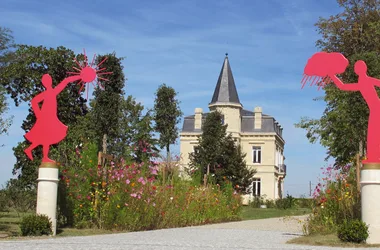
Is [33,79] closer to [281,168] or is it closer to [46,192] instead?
[46,192]

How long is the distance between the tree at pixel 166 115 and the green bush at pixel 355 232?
32.1 metres

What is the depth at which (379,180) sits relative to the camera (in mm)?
10609

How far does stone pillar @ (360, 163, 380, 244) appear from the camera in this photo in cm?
1048

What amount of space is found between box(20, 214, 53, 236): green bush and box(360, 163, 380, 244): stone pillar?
20.5ft

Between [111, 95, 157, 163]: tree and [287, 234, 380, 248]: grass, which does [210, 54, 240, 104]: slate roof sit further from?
[287, 234, 380, 248]: grass

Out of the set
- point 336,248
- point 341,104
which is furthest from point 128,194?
point 341,104

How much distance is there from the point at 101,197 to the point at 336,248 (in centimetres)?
650

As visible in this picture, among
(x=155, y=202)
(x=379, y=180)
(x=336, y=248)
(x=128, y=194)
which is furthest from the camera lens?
(x=155, y=202)

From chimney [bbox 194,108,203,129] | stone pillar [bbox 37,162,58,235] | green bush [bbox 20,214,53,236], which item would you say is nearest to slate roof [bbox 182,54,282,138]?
chimney [bbox 194,108,203,129]

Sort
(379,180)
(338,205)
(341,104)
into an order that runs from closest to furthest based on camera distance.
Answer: (379,180) < (338,205) < (341,104)

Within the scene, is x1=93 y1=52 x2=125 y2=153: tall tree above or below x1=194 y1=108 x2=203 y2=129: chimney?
below

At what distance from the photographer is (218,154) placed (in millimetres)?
37156

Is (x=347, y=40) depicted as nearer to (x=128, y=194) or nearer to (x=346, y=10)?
(x=346, y=10)

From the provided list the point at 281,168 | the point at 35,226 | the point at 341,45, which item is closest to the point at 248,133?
the point at 281,168
